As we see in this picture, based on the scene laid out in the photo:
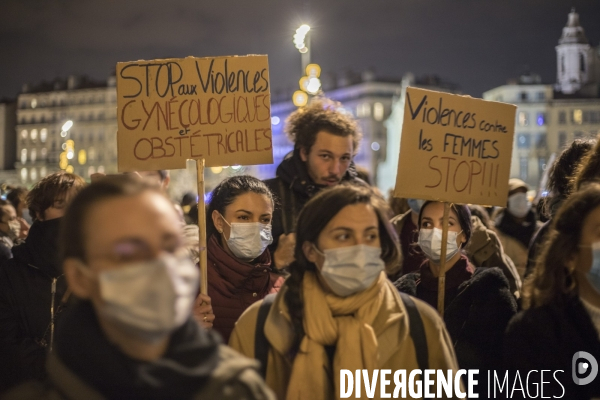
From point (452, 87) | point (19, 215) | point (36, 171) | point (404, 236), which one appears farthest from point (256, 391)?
point (36, 171)

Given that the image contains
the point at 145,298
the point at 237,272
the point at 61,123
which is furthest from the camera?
the point at 61,123

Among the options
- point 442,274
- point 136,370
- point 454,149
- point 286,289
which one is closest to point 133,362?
point 136,370

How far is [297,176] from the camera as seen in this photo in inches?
226

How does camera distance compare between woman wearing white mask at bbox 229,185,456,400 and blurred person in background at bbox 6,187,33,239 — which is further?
blurred person in background at bbox 6,187,33,239

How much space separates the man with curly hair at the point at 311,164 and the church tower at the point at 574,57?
103525 mm

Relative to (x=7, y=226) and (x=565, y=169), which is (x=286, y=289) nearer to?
(x=565, y=169)

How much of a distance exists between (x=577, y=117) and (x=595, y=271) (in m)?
103

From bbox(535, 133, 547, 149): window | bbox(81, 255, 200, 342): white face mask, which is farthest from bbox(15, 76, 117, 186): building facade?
bbox(81, 255, 200, 342): white face mask

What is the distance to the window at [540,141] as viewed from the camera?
10229 centimetres

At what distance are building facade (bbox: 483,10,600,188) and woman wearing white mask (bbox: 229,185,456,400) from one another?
98.4 meters

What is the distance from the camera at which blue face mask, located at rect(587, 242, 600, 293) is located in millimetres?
3389

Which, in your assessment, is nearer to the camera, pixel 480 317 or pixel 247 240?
pixel 480 317

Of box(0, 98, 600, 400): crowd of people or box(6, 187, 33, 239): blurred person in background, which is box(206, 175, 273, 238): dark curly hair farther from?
box(6, 187, 33, 239): blurred person in background

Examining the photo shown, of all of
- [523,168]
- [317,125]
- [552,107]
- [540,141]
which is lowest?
[317,125]
